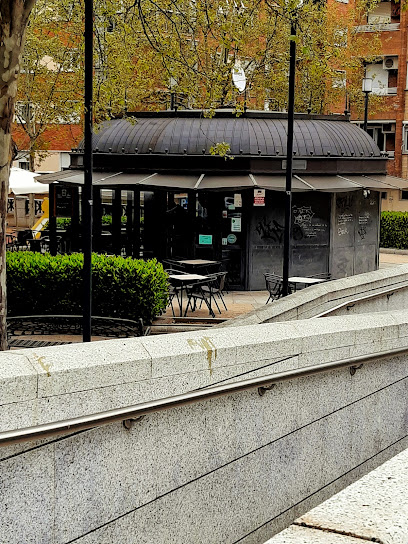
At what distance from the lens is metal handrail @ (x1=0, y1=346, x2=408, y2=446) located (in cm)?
435

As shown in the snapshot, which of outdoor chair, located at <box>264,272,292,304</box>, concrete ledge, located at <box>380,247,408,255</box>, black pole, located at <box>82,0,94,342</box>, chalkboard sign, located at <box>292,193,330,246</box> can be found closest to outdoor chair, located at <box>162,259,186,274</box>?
outdoor chair, located at <box>264,272,292,304</box>

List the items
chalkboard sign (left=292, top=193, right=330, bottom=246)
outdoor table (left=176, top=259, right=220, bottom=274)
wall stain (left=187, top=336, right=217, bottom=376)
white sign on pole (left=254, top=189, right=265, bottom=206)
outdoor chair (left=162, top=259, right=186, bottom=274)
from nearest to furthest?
1. wall stain (left=187, top=336, right=217, bottom=376)
2. outdoor table (left=176, top=259, right=220, bottom=274)
3. outdoor chair (left=162, top=259, right=186, bottom=274)
4. white sign on pole (left=254, top=189, right=265, bottom=206)
5. chalkboard sign (left=292, top=193, right=330, bottom=246)

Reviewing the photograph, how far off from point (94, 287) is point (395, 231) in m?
23.7

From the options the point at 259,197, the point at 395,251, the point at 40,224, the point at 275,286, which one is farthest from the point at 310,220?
the point at 40,224

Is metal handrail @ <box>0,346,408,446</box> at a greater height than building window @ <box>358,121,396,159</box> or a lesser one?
lesser

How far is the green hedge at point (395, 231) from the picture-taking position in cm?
3744

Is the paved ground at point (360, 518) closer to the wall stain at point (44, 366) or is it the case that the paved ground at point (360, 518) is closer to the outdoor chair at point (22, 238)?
the wall stain at point (44, 366)

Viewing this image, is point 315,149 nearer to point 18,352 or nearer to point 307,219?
point 307,219

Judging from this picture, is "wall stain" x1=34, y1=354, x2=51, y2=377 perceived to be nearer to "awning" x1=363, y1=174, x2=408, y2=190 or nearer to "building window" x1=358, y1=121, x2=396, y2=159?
"awning" x1=363, y1=174, x2=408, y2=190

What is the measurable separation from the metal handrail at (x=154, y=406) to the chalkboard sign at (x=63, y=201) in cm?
2239

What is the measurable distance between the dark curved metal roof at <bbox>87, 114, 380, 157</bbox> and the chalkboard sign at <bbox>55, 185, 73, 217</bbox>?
4.23m

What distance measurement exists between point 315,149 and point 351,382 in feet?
A: 56.0

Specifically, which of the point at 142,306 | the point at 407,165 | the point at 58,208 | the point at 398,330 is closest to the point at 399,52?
the point at 407,165

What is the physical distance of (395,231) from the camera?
37594mm
